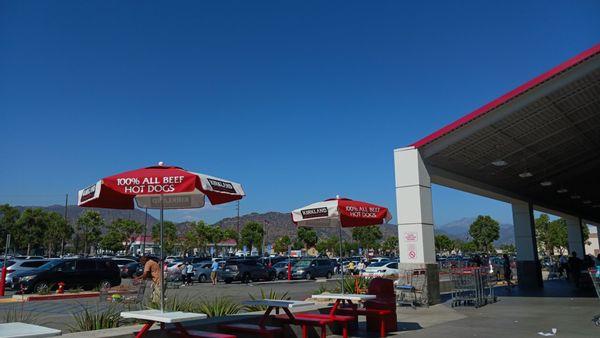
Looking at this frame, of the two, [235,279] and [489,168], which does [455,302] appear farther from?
[235,279]

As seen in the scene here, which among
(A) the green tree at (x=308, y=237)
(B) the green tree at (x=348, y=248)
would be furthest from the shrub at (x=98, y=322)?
(B) the green tree at (x=348, y=248)

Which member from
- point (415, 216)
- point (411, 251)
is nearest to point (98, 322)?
point (411, 251)

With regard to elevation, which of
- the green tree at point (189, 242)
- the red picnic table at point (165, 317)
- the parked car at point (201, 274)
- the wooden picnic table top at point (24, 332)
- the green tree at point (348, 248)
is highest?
the green tree at point (189, 242)

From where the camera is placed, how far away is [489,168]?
1881 centimetres

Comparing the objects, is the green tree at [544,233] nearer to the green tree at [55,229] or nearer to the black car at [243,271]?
the black car at [243,271]

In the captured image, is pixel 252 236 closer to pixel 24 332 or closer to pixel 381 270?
pixel 381 270

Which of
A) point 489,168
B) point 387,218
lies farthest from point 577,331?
point 489,168

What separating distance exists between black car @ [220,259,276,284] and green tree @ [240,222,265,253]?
67.8 m

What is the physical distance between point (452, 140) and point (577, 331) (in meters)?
6.73

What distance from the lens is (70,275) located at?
943 inches

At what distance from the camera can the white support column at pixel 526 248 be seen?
23.2 meters

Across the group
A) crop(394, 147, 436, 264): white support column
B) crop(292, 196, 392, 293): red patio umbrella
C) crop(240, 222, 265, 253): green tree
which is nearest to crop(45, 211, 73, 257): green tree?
crop(240, 222, 265, 253): green tree

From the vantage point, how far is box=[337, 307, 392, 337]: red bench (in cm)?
1010

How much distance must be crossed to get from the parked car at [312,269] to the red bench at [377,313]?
91.2ft
